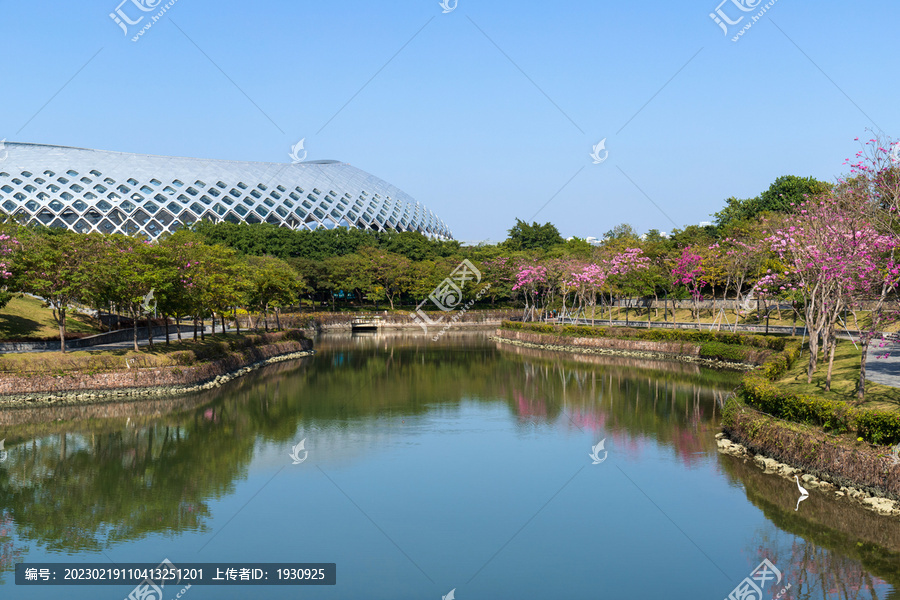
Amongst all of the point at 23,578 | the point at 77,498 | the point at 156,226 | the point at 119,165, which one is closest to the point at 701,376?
the point at 77,498

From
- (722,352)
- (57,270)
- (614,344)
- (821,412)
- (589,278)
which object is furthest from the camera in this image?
(589,278)

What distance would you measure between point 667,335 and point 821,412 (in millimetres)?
26283

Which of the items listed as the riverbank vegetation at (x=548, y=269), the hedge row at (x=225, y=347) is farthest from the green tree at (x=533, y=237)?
the hedge row at (x=225, y=347)

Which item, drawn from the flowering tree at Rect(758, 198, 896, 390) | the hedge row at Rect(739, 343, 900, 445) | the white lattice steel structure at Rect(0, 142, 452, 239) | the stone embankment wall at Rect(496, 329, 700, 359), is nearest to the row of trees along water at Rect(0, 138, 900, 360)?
the flowering tree at Rect(758, 198, 896, 390)

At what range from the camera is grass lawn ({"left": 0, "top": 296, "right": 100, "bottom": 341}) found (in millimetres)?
35344

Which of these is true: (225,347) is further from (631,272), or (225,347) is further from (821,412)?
(631,272)

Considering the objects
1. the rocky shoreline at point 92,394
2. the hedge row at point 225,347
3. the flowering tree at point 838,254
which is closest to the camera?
the flowering tree at point 838,254

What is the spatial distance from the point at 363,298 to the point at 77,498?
226 ft

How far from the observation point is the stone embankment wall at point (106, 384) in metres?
28.2

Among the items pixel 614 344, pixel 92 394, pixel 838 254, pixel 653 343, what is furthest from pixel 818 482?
pixel 614 344

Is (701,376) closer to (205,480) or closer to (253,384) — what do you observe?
(253,384)

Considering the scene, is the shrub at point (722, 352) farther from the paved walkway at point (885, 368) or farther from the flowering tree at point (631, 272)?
the flowering tree at point (631, 272)

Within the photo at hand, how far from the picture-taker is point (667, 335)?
143 ft

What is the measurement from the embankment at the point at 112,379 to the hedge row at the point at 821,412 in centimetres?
2184
